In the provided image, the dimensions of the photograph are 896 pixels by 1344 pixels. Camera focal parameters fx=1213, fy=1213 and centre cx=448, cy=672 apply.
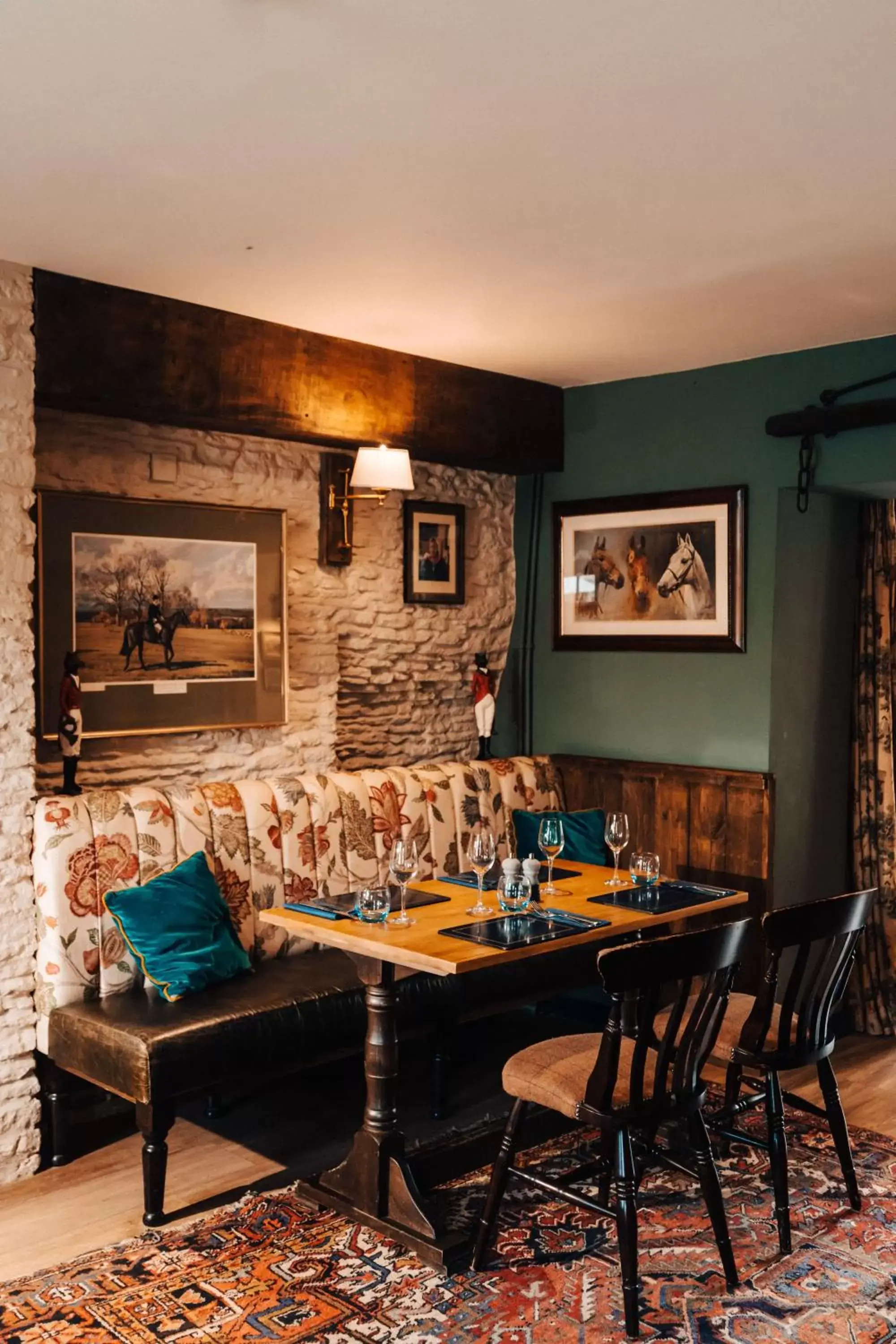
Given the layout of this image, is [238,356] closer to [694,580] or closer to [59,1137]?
[694,580]

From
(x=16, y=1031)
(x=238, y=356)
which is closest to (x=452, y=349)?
(x=238, y=356)

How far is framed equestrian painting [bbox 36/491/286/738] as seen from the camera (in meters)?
4.02

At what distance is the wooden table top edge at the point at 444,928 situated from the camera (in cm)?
295

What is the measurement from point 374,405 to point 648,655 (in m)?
1.56

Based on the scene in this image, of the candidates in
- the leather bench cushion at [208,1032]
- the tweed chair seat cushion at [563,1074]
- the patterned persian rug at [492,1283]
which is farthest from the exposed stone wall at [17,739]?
the tweed chair seat cushion at [563,1074]

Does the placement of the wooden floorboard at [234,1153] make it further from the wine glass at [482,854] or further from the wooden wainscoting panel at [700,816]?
Answer: the wine glass at [482,854]

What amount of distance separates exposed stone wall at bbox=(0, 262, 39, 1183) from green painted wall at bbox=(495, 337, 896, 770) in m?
2.52

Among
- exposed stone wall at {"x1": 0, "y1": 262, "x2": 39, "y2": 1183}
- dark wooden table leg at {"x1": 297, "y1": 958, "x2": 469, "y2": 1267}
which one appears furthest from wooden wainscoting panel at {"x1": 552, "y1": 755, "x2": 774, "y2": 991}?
exposed stone wall at {"x1": 0, "y1": 262, "x2": 39, "y2": 1183}

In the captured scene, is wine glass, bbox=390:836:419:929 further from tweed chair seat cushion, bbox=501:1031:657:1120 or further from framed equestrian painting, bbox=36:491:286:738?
framed equestrian painting, bbox=36:491:286:738

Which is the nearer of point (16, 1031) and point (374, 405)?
point (16, 1031)

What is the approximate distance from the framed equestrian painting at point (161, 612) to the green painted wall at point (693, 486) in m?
1.40

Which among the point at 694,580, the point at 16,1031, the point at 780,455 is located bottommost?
the point at 16,1031

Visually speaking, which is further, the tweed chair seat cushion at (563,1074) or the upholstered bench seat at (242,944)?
the upholstered bench seat at (242,944)

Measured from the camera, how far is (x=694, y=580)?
4926mm
